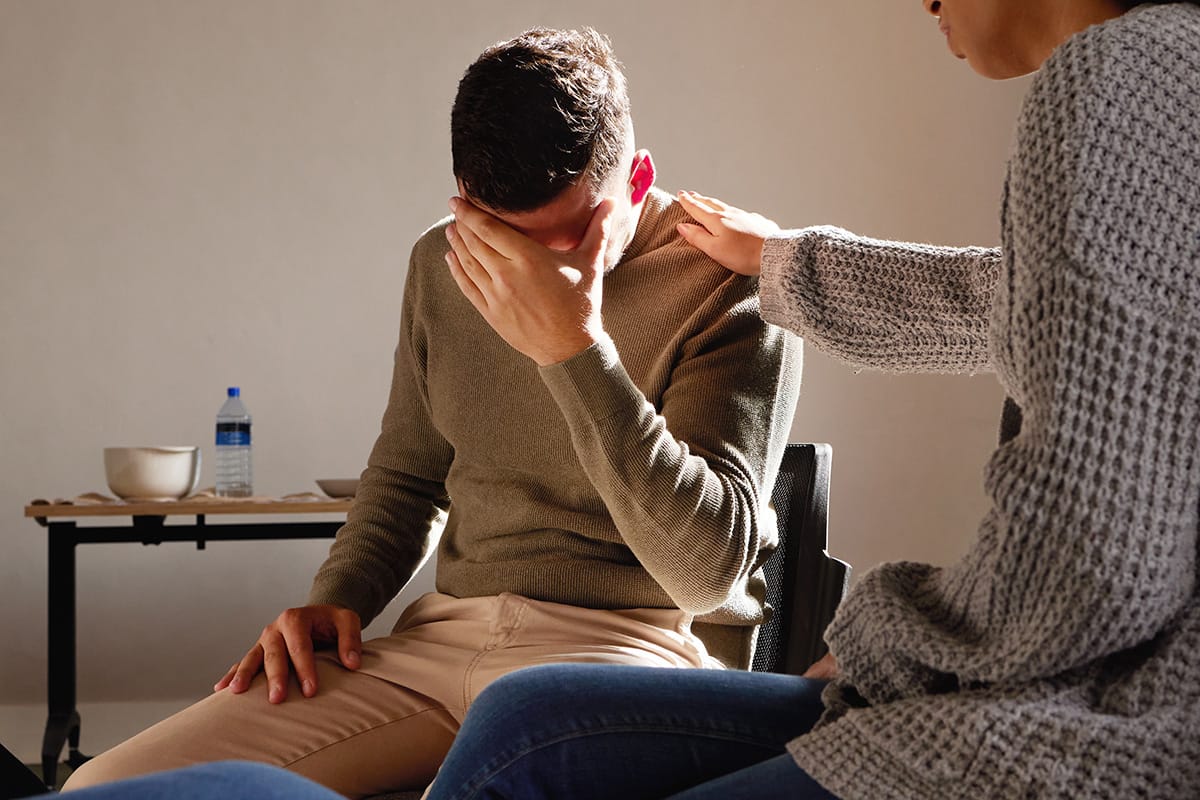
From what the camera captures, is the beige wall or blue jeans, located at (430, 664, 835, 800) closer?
blue jeans, located at (430, 664, 835, 800)

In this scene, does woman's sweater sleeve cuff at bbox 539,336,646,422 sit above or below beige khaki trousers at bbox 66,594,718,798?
above

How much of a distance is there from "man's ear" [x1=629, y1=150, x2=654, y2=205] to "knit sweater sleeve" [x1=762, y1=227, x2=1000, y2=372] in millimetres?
240

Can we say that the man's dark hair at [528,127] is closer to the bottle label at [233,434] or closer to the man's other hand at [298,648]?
the man's other hand at [298,648]

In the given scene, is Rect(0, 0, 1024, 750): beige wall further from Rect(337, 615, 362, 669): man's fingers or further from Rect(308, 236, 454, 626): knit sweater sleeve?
Rect(337, 615, 362, 669): man's fingers

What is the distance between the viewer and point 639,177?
1354 mm

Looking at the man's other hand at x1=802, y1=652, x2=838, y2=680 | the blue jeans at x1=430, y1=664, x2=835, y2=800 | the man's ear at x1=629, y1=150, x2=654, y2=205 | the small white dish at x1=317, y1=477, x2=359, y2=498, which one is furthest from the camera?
the small white dish at x1=317, y1=477, x2=359, y2=498

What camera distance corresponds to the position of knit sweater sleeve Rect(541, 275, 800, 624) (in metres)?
1.09

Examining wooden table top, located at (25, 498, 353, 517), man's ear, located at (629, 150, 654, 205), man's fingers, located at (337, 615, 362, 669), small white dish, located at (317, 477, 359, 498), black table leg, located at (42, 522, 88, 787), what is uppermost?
man's ear, located at (629, 150, 654, 205)

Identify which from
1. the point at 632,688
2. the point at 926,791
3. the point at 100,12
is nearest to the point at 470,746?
the point at 632,688

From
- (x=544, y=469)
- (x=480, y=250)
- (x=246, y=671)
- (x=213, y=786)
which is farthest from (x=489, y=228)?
(x=213, y=786)

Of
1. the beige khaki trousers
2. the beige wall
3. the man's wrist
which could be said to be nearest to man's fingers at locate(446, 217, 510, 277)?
the man's wrist

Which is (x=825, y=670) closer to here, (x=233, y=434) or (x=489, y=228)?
(x=489, y=228)

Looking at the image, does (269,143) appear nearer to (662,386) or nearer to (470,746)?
(662,386)

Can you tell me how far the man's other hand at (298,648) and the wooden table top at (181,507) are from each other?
1.13m
